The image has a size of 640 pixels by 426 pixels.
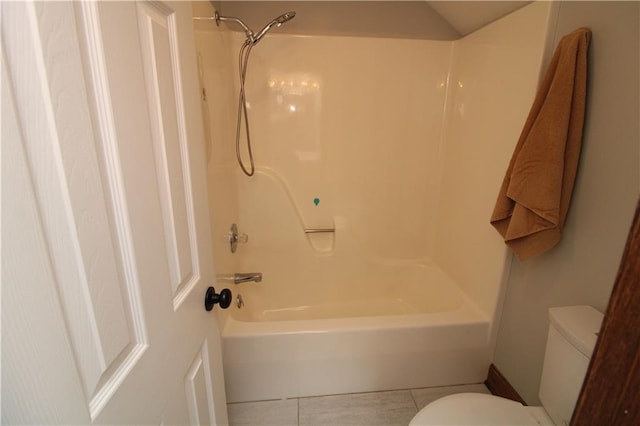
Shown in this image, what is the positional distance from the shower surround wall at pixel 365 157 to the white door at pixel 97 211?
763mm

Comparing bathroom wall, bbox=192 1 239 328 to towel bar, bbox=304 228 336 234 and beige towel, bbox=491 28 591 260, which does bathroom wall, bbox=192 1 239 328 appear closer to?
towel bar, bbox=304 228 336 234

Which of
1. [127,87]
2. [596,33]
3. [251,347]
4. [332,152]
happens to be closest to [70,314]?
[127,87]

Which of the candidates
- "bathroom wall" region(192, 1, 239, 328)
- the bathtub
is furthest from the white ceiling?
the bathtub

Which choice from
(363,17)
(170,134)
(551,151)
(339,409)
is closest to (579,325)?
(551,151)

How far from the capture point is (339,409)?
56.8 inches

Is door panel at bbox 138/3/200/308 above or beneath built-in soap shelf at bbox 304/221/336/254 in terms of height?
above

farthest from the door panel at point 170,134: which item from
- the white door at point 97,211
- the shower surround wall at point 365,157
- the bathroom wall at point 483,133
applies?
the bathroom wall at point 483,133

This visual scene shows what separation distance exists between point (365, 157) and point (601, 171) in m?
1.20

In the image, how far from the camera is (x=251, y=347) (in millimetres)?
1384

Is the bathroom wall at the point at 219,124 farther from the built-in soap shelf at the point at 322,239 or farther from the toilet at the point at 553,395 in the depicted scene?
the toilet at the point at 553,395

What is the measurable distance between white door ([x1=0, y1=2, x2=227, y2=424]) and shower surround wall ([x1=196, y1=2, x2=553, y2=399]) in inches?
30.0

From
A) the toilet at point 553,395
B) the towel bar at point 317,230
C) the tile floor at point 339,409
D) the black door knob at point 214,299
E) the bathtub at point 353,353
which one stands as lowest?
the tile floor at point 339,409

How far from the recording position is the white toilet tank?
877 millimetres

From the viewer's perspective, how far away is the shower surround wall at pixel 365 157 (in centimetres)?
150
